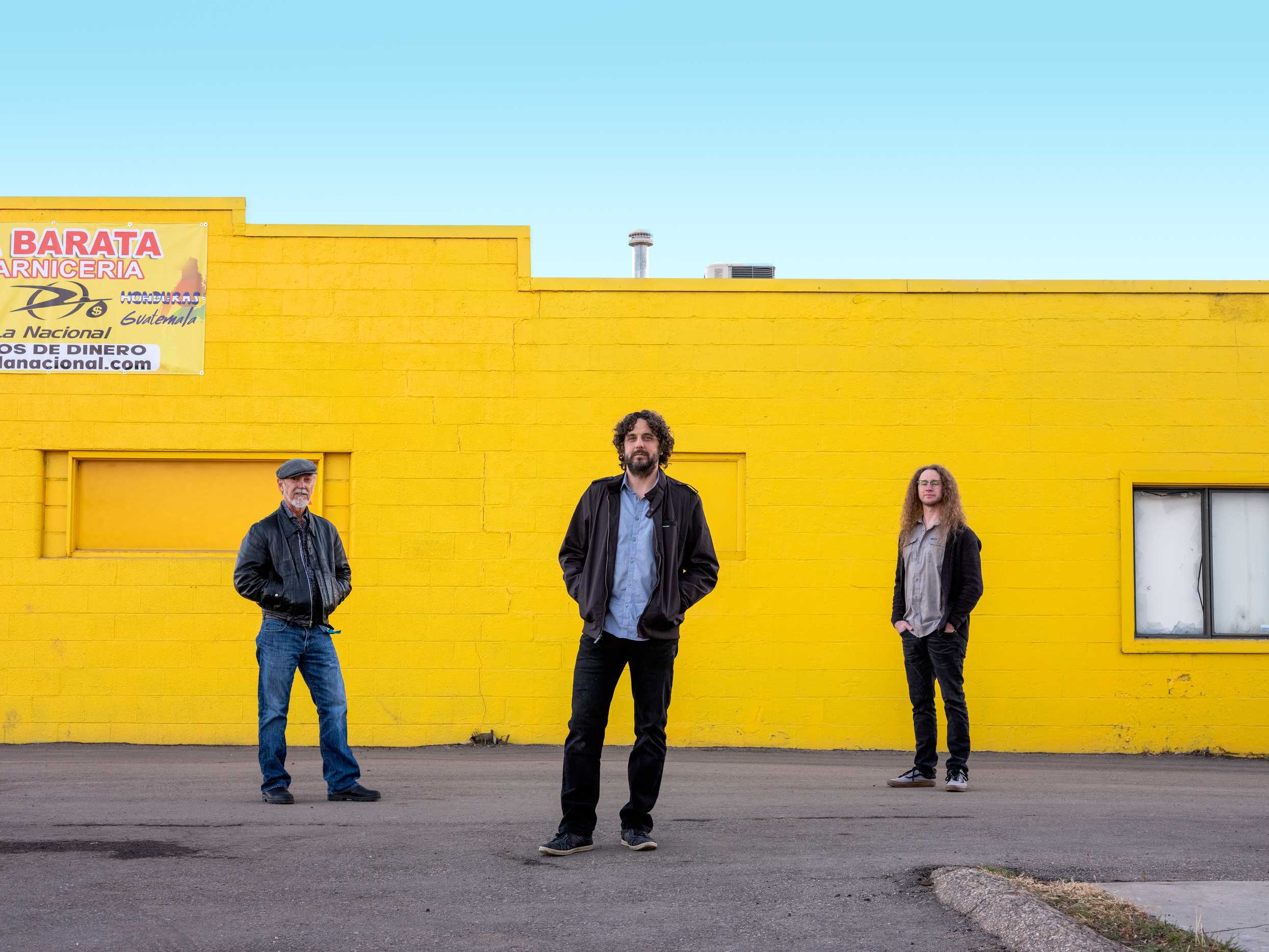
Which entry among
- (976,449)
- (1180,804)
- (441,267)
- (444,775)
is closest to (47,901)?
(444,775)

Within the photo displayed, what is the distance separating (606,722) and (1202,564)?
274 inches

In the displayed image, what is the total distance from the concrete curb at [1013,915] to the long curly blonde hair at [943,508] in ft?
10.7

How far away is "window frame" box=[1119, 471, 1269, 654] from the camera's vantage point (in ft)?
35.6

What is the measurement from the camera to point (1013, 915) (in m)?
4.61

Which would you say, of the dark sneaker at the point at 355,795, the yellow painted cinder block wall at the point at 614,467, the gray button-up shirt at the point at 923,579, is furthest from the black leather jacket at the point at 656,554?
the yellow painted cinder block wall at the point at 614,467

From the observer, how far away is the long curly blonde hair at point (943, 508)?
329 inches

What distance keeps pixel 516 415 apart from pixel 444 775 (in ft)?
10.5

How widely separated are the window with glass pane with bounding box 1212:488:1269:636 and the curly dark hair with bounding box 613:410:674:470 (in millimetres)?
6666

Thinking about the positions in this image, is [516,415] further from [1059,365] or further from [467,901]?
[467,901]

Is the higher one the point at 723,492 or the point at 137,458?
the point at 137,458

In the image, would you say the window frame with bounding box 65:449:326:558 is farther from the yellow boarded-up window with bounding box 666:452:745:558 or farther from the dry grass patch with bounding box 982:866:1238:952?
the dry grass patch with bounding box 982:866:1238:952

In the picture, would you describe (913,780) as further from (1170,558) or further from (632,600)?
(1170,558)

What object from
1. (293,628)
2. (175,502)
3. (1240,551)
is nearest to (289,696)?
(293,628)

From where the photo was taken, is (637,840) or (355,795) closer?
(637,840)
